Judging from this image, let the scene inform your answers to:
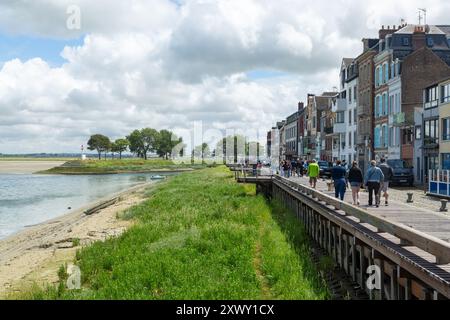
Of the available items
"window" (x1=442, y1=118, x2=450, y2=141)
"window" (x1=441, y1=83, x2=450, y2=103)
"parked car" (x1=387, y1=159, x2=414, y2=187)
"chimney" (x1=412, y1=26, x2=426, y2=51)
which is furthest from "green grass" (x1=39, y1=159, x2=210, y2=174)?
"window" (x1=441, y1=83, x2=450, y2=103)

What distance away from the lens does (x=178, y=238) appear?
749 inches

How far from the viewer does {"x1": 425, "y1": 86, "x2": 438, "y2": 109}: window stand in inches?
1566

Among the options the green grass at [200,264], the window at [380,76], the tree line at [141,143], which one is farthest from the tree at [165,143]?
the green grass at [200,264]

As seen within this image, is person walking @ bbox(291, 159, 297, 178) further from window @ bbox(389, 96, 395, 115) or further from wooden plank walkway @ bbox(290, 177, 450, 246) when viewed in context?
wooden plank walkway @ bbox(290, 177, 450, 246)

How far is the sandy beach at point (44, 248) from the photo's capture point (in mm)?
17172

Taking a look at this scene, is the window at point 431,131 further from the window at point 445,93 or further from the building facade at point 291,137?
the building facade at point 291,137

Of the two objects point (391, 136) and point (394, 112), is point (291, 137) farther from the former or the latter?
point (394, 112)

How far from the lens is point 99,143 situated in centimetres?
18850

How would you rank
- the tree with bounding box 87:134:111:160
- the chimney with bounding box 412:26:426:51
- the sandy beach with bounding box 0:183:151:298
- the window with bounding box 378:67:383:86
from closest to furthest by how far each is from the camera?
the sandy beach with bounding box 0:183:151:298
the chimney with bounding box 412:26:426:51
the window with bounding box 378:67:383:86
the tree with bounding box 87:134:111:160

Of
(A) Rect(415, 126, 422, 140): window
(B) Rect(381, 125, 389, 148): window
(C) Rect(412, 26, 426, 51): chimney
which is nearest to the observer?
(A) Rect(415, 126, 422, 140): window

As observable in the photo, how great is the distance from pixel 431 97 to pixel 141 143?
157632 mm

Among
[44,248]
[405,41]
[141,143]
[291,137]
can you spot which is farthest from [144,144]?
[44,248]

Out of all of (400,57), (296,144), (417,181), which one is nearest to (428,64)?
(400,57)
